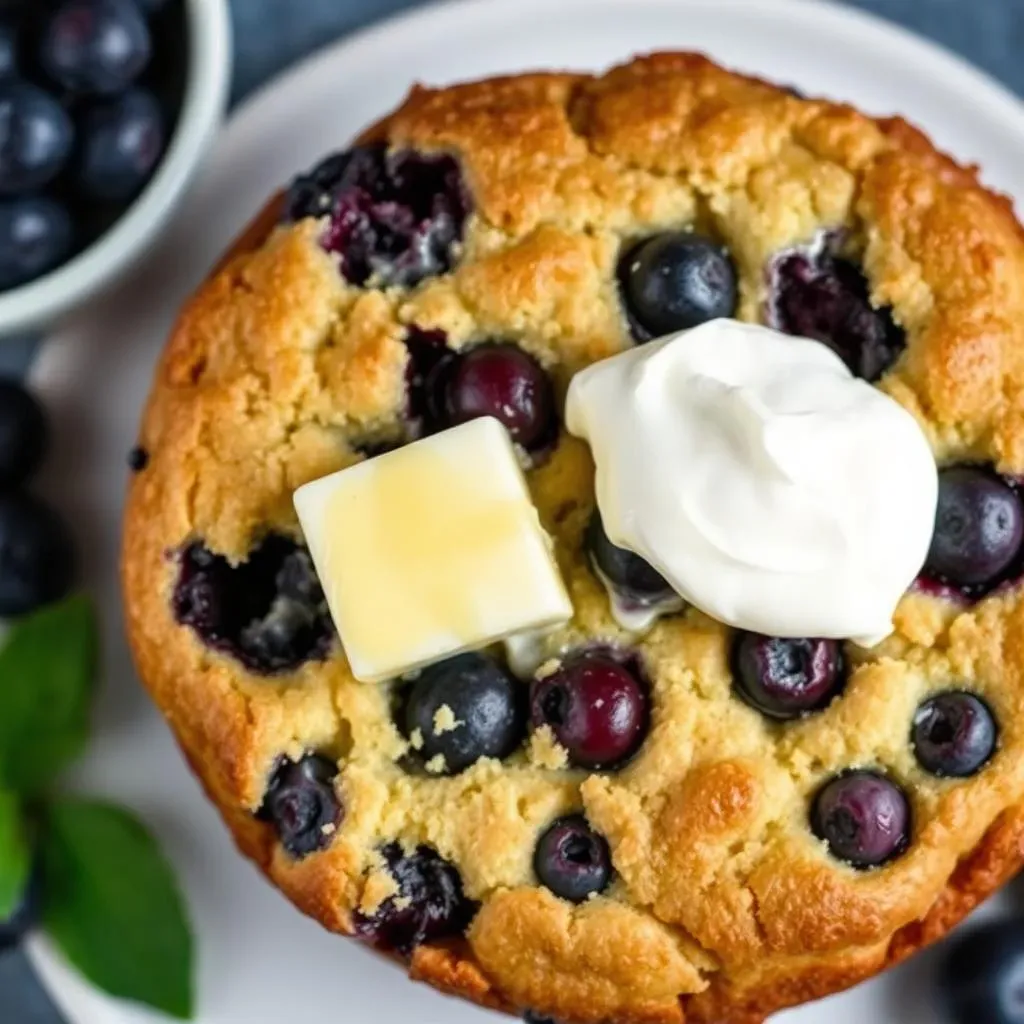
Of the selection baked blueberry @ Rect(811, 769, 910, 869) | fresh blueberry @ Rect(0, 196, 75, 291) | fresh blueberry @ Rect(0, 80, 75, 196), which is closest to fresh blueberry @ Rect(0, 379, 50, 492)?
fresh blueberry @ Rect(0, 196, 75, 291)

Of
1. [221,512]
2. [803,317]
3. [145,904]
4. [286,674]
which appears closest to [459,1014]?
[145,904]

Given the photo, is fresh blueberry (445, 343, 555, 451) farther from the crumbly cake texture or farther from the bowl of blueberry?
the bowl of blueberry

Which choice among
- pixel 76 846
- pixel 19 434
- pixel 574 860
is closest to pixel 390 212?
pixel 19 434

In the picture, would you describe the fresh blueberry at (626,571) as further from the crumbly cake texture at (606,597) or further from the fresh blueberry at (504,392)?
the fresh blueberry at (504,392)

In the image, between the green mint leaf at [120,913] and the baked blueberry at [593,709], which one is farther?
the green mint leaf at [120,913]

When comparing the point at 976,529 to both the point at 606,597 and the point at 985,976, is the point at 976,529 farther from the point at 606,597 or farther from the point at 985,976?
the point at 985,976

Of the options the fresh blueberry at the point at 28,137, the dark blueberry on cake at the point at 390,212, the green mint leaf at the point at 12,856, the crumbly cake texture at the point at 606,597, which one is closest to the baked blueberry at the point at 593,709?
the crumbly cake texture at the point at 606,597
